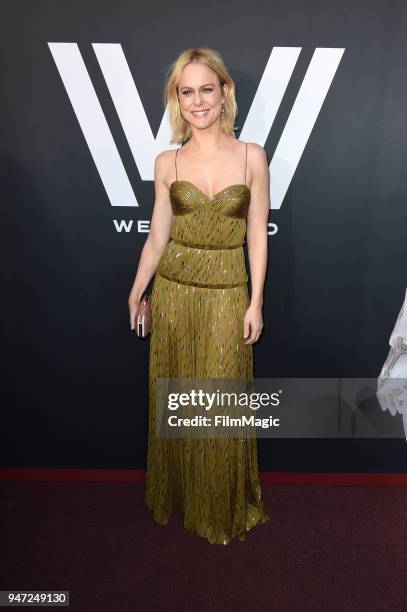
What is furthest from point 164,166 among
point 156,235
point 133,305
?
point 133,305

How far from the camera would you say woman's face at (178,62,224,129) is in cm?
238

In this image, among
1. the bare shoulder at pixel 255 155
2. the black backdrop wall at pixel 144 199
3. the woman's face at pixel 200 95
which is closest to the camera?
the woman's face at pixel 200 95

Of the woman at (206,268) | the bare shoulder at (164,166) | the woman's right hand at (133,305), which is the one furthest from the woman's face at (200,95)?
the woman's right hand at (133,305)

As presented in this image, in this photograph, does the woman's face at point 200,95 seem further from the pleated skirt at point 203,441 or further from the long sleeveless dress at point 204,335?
the pleated skirt at point 203,441

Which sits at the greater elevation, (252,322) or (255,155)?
(255,155)

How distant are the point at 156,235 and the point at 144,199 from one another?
0.90 feet

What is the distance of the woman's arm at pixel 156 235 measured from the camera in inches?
102

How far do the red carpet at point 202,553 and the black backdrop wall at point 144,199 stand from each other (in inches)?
8.7

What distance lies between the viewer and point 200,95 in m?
2.40

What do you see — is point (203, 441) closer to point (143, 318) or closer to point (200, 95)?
point (143, 318)

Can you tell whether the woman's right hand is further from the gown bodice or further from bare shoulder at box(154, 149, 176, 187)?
bare shoulder at box(154, 149, 176, 187)

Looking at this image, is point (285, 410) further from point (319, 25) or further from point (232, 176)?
point (319, 25)

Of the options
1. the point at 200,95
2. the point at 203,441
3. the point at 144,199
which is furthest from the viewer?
the point at 144,199

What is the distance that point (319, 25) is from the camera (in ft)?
8.69
